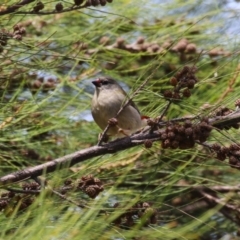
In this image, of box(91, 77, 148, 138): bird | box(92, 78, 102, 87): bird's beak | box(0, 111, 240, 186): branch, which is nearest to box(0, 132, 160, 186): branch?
box(0, 111, 240, 186): branch

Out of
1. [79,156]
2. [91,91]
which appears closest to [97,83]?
[91,91]

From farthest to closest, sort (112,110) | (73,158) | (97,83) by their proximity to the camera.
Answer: (97,83) → (112,110) → (73,158)

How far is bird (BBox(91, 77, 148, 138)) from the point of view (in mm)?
A: 3006

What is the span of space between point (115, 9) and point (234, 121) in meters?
1.50

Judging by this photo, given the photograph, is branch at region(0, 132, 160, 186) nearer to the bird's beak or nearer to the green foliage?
the green foliage

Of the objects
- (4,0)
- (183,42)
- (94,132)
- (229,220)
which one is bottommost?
(229,220)

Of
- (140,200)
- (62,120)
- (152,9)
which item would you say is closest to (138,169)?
(62,120)

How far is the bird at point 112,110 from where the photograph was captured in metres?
3.01

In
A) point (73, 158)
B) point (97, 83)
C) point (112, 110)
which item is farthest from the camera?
point (97, 83)

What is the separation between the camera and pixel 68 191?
2.35m

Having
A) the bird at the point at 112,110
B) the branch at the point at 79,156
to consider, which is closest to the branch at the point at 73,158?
the branch at the point at 79,156

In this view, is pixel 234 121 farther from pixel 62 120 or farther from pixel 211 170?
pixel 211 170

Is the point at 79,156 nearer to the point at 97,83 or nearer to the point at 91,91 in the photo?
the point at 97,83

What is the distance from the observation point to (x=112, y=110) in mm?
3145
